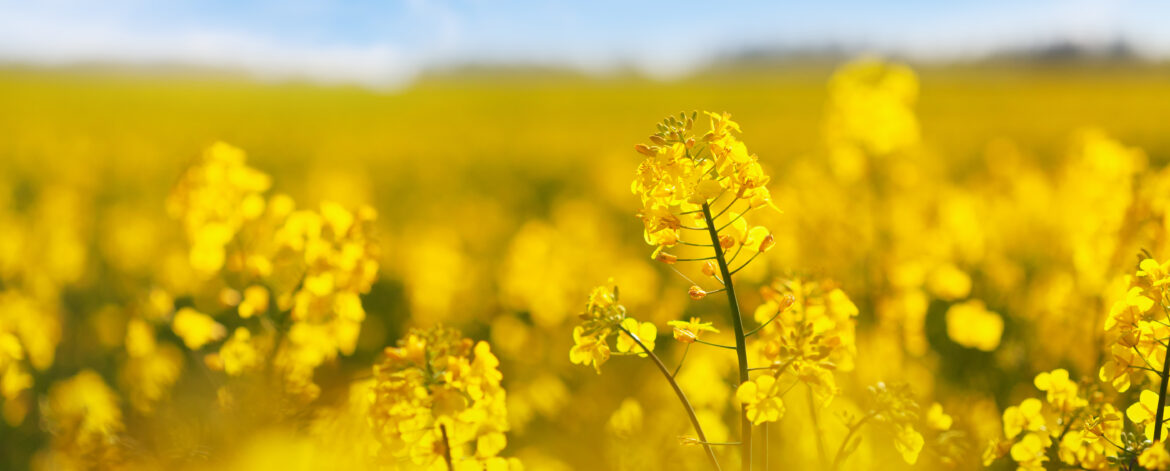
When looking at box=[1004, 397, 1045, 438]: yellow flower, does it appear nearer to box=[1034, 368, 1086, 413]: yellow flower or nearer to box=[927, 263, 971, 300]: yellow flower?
box=[1034, 368, 1086, 413]: yellow flower

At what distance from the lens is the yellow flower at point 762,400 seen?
1617 millimetres

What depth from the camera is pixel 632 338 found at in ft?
5.68

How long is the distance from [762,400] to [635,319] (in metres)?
0.86

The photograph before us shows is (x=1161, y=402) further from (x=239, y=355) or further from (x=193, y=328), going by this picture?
(x=193, y=328)

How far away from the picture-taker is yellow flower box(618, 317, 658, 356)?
1728 mm

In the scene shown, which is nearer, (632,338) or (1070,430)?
(632,338)

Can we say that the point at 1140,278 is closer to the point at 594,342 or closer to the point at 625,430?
the point at 594,342

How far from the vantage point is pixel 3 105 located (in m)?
27.9

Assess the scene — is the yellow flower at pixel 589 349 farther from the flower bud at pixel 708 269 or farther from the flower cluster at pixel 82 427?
the flower cluster at pixel 82 427

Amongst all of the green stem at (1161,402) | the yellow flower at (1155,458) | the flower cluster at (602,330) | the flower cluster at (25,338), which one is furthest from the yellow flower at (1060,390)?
the flower cluster at (25,338)

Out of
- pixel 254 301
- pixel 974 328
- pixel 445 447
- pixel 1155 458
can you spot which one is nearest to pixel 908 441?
pixel 1155 458

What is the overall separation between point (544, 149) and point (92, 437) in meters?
17.9

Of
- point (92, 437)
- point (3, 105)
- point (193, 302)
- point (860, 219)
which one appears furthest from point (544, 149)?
point (3, 105)

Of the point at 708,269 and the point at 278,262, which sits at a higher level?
the point at 278,262
